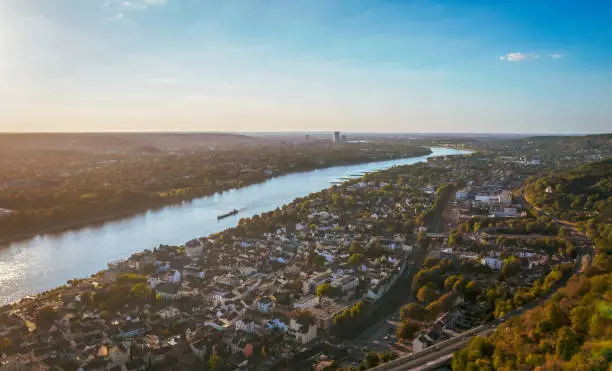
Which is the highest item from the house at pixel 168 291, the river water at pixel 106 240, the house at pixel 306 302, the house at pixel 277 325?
the house at pixel 168 291

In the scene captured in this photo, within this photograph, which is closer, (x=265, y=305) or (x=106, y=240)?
(x=265, y=305)

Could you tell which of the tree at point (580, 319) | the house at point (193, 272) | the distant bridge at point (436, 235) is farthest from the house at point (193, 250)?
the tree at point (580, 319)

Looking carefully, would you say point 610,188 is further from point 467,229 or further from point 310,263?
point 310,263

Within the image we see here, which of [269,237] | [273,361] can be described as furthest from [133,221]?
[273,361]

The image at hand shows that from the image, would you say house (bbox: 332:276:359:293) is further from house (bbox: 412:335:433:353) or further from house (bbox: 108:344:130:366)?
house (bbox: 108:344:130:366)

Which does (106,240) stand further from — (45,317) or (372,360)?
(372,360)

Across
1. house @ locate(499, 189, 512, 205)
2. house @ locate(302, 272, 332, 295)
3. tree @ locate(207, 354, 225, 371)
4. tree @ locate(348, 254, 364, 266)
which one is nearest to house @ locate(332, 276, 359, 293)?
house @ locate(302, 272, 332, 295)

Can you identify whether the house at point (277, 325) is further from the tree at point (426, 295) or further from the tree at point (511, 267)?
the tree at point (511, 267)

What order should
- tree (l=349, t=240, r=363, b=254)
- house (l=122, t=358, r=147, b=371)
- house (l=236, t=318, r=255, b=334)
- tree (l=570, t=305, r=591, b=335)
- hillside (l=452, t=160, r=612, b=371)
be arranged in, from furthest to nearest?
tree (l=349, t=240, r=363, b=254) < house (l=236, t=318, r=255, b=334) < house (l=122, t=358, r=147, b=371) < tree (l=570, t=305, r=591, b=335) < hillside (l=452, t=160, r=612, b=371)

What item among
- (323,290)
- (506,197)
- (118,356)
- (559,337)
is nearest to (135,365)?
(118,356)

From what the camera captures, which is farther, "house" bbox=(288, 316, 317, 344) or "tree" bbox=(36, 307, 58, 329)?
"tree" bbox=(36, 307, 58, 329)
